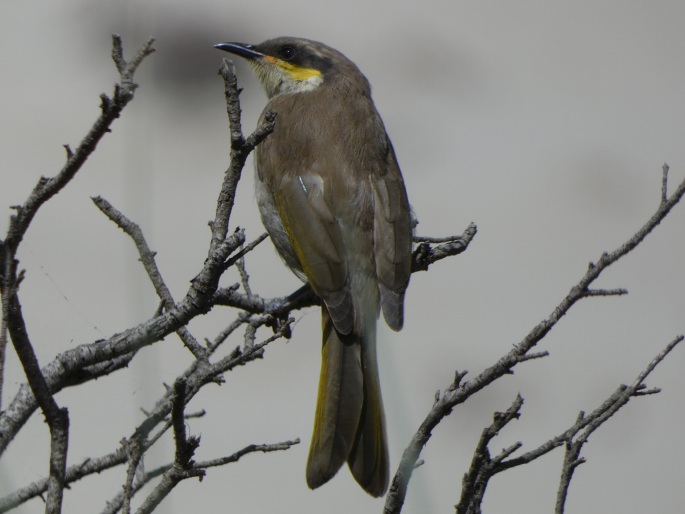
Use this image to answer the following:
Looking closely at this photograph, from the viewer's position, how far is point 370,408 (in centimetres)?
279

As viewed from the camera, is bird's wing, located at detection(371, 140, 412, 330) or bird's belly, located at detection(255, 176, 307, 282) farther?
bird's belly, located at detection(255, 176, 307, 282)

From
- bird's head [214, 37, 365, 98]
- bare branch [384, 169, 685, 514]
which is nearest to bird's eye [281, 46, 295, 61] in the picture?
bird's head [214, 37, 365, 98]

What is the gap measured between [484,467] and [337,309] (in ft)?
3.84

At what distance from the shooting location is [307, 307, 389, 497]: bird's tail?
102 inches

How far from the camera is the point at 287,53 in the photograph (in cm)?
418

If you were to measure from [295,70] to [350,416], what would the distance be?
1.82 metres

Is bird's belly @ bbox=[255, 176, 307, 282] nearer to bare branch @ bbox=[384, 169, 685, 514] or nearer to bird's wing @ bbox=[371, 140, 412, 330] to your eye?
bird's wing @ bbox=[371, 140, 412, 330]

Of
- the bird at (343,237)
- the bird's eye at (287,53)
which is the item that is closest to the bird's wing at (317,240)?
the bird at (343,237)

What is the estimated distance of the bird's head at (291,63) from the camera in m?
4.07

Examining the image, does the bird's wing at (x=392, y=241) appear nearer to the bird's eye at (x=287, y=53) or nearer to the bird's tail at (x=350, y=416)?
the bird's tail at (x=350, y=416)

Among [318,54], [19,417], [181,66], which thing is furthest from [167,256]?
[19,417]

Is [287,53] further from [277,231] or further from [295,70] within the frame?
[277,231]

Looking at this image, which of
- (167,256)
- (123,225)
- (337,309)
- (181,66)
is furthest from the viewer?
(181,66)

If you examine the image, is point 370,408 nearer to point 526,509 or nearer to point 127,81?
point 127,81
